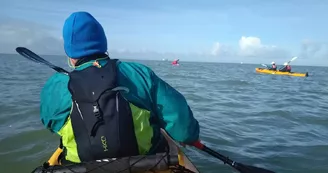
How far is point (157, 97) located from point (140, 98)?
153mm

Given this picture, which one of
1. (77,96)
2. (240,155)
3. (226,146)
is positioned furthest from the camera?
(226,146)

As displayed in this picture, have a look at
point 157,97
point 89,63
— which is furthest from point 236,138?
point 89,63

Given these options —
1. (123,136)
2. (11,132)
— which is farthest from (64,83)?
(11,132)

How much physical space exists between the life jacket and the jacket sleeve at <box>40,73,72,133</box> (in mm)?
86

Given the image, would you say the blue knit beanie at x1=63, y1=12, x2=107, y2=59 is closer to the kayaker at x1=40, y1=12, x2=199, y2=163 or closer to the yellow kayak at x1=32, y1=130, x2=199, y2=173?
the kayaker at x1=40, y1=12, x2=199, y2=163

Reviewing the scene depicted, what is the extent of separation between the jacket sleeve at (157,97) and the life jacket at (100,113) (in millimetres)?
120

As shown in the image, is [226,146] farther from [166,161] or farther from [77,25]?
[77,25]

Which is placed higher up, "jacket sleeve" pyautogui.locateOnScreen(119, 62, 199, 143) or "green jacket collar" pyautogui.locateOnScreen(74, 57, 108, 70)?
"green jacket collar" pyautogui.locateOnScreen(74, 57, 108, 70)

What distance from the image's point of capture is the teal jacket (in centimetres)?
246

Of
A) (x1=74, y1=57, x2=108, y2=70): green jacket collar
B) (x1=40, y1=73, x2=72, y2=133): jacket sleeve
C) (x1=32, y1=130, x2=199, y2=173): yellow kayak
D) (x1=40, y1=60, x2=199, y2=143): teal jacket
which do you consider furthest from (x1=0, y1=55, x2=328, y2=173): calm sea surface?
(x1=74, y1=57, x2=108, y2=70): green jacket collar

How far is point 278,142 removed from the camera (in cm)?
723

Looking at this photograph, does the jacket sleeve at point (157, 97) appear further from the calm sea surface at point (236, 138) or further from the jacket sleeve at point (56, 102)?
the calm sea surface at point (236, 138)

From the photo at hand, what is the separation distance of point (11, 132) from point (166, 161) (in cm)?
577

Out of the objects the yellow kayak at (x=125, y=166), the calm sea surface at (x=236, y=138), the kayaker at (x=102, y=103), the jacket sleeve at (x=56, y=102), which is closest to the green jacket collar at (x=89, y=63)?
the kayaker at (x=102, y=103)
